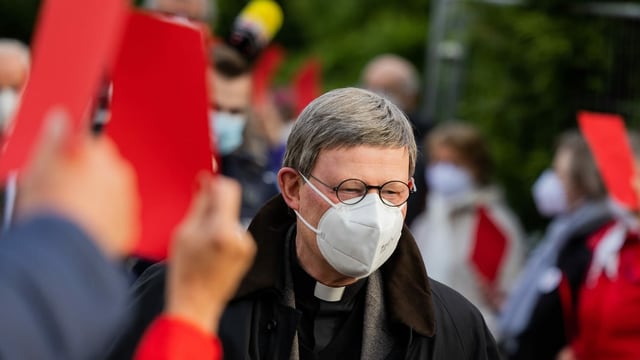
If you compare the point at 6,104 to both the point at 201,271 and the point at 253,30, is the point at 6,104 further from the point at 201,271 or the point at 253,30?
the point at 201,271

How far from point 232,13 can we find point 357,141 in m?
14.0

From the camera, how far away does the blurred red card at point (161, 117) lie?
1952mm

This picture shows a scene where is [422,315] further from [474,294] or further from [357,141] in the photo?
[474,294]

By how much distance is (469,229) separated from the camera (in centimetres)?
770

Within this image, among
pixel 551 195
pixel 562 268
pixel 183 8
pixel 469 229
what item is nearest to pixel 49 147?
pixel 183 8

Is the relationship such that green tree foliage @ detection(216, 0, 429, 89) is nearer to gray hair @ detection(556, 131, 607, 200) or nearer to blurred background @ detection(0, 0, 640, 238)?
blurred background @ detection(0, 0, 640, 238)

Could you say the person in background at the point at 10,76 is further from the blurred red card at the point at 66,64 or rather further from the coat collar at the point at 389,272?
the blurred red card at the point at 66,64

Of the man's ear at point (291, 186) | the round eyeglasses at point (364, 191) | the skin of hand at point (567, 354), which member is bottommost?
the skin of hand at point (567, 354)

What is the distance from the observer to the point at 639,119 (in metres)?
7.79

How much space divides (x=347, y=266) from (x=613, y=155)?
2.21 meters

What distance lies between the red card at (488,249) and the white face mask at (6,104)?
290 cm

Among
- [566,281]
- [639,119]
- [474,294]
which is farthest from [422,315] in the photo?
[639,119]

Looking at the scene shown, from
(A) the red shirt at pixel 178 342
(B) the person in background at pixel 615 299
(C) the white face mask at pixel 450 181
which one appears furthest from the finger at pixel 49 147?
(C) the white face mask at pixel 450 181

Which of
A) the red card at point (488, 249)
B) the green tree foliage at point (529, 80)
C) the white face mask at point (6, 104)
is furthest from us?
the green tree foliage at point (529, 80)
